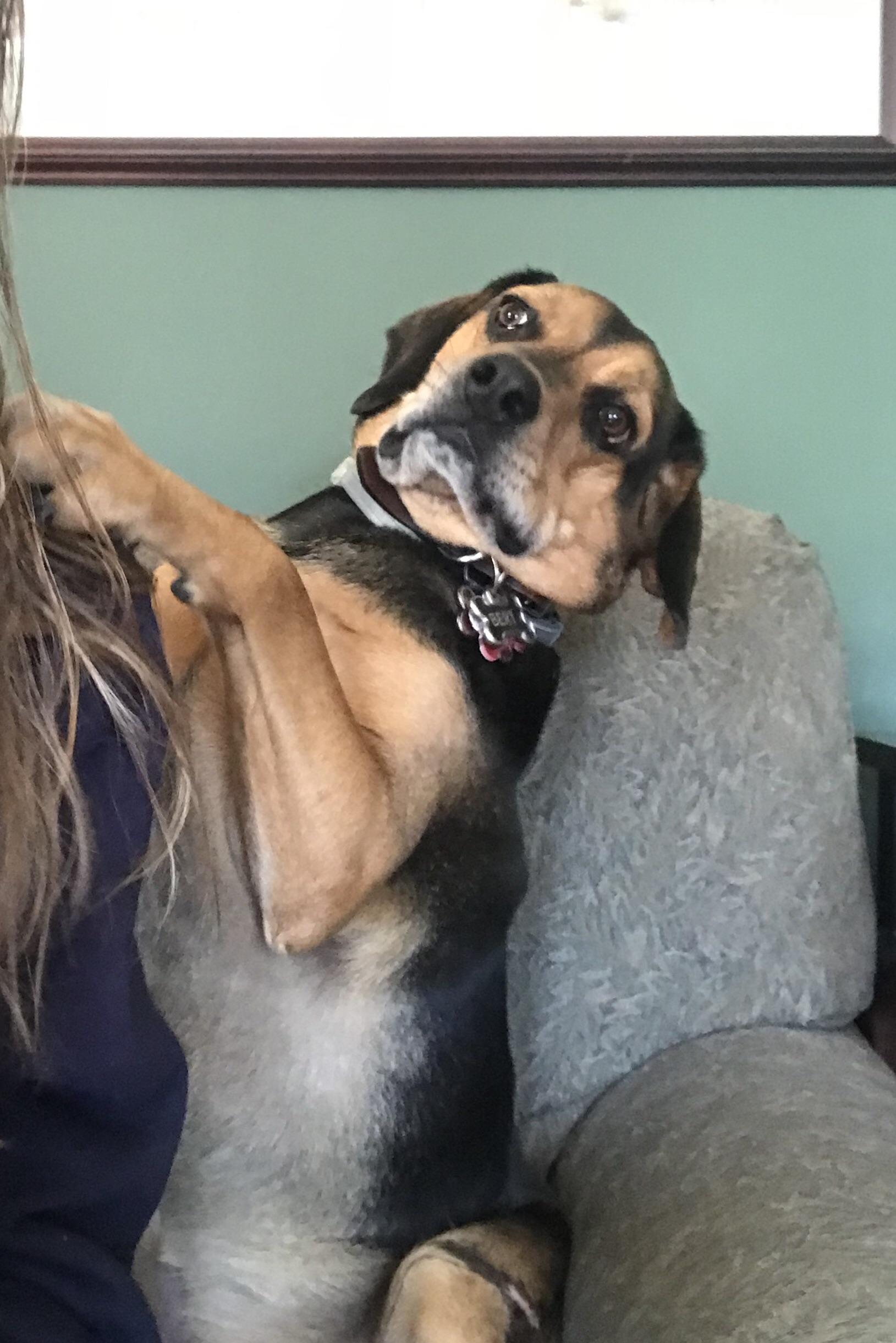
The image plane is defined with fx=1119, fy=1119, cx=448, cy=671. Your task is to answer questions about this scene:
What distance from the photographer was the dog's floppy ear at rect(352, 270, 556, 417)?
1.25 metres

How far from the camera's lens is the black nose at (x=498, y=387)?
3.87ft

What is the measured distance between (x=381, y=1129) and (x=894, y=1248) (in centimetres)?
49

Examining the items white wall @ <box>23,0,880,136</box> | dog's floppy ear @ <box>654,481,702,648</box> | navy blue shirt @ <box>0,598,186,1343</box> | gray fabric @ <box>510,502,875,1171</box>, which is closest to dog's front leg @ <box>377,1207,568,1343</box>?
gray fabric @ <box>510,502,875,1171</box>

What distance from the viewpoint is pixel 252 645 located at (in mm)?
902

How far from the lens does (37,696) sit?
2.40 feet

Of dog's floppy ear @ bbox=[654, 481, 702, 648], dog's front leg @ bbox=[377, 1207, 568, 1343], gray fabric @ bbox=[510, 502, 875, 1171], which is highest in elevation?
dog's floppy ear @ bbox=[654, 481, 702, 648]

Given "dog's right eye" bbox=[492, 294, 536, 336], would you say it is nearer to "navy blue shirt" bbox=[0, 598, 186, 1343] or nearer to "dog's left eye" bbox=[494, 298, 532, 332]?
"dog's left eye" bbox=[494, 298, 532, 332]

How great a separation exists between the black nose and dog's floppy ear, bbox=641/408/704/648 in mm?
230

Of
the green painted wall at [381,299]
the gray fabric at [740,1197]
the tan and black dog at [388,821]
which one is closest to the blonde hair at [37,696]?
the tan and black dog at [388,821]

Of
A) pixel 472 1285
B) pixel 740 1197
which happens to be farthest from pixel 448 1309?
pixel 740 1197

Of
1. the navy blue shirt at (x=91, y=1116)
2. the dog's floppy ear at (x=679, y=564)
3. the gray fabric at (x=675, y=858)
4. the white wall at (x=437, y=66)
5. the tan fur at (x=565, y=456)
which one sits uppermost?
the white wall at (x=437, y=66)

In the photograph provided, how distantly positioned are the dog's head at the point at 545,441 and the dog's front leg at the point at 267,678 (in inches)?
11.4

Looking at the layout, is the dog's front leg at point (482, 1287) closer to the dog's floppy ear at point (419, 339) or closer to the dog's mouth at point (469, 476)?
the dog's mouth at point (469, 476)

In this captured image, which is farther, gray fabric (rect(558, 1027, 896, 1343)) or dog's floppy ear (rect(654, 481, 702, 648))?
dog's floppy ear (rect(654, 481, 702, 648))
